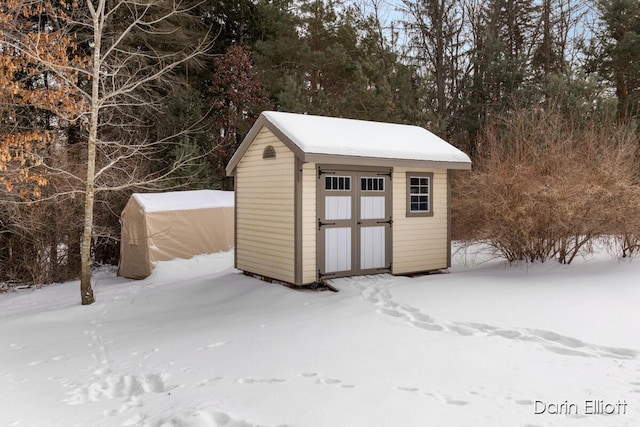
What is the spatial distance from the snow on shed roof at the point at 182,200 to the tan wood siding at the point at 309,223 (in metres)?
5.22

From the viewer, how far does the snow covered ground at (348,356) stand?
3244 mm

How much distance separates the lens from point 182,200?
475 inches

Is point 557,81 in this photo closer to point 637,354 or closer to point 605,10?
point 605,10

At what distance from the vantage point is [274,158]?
817cm

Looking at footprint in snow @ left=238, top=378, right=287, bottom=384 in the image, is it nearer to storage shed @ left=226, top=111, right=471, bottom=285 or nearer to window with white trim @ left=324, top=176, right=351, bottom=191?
storage shed @ left=226, top=111, right=471, bottom=285

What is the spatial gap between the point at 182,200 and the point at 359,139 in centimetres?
593

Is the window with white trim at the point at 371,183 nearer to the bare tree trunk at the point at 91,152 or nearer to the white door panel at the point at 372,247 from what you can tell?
the white door panel at the point at 372,247

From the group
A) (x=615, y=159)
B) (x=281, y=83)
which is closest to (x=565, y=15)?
(x=281, y=83)

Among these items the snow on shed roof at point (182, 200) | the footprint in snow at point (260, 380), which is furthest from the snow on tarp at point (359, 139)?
the snow on shed roof at point (182, 200)

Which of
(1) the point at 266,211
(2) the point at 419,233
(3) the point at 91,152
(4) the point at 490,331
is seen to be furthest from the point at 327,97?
(4) the point at 490,331

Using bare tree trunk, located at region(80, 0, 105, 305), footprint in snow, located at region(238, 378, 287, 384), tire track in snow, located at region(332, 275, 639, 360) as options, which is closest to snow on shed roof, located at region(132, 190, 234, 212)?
bare tree trunk, located at region(80, 0, 105, 305)

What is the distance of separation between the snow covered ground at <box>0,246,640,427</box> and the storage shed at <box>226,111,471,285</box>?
648mm

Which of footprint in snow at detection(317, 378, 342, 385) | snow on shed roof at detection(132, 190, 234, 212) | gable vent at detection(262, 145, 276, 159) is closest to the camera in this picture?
footprint in snow at detection(317, 378, 342, 385)

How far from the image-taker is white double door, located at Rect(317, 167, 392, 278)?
25.6ft
